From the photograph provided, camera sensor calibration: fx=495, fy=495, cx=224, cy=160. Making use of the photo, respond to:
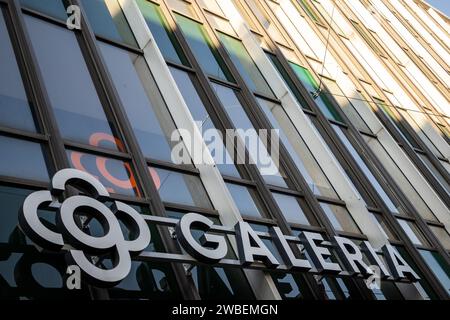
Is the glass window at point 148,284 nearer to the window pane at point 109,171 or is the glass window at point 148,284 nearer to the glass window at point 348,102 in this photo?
the window pane at point 109,171

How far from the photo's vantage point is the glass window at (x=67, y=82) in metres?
7.98

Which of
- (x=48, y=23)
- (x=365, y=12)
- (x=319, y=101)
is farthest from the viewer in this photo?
(x=365, y=12)

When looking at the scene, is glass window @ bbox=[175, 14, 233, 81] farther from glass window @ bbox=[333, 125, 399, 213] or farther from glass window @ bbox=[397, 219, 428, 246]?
glass window @ bbox=[397, 219, 428, 246]

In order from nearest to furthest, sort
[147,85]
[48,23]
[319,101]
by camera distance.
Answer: [48,23]
[147,85]
[319,101]

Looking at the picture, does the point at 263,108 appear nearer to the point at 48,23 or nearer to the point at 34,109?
the point at 48,23

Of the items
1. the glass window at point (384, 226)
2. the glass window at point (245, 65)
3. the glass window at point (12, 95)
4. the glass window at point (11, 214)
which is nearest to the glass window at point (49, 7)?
the glass window at point (12, 95)

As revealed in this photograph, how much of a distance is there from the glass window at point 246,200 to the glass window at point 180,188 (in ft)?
2.43

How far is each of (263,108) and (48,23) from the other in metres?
5.52

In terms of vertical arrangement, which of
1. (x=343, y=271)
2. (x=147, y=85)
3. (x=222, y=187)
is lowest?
(x=343, y=271)

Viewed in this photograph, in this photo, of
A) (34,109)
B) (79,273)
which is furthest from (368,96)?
(79,273)

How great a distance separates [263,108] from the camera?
41.1 feet

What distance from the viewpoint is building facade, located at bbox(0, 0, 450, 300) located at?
6.89m

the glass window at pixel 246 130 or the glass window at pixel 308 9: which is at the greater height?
the glass window at pixel 308 9

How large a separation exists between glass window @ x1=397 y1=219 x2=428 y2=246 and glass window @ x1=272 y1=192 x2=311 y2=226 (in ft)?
12.2
